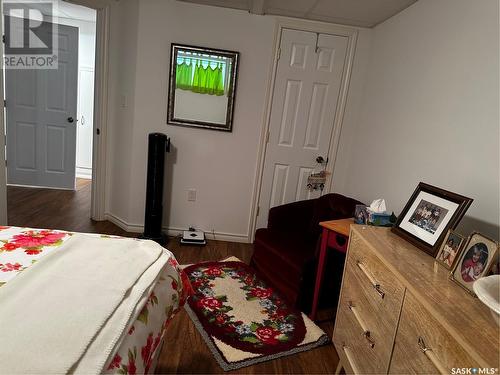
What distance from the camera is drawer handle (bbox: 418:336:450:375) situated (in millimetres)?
900

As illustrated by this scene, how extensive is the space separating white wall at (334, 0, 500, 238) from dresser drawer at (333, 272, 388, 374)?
2.20ft

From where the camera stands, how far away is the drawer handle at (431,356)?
900mm

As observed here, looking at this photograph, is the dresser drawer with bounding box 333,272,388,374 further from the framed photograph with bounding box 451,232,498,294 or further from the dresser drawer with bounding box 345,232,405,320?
the framed photograph with bounding box 451,232,498,294

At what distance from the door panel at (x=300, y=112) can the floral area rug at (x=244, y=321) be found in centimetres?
100

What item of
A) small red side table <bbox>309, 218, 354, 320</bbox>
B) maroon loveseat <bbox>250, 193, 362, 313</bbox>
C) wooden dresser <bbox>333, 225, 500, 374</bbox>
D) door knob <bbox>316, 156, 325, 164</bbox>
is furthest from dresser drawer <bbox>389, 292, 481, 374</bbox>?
door knob <bbox>316, 156, 325, 164</bbox>

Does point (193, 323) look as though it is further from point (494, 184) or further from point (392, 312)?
point (494, 184)

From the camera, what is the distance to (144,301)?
100 cm

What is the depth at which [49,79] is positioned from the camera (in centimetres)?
416

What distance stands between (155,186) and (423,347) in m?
2.48

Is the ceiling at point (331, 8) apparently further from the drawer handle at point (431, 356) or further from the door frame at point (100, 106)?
the drawer handle at point (431, 356)

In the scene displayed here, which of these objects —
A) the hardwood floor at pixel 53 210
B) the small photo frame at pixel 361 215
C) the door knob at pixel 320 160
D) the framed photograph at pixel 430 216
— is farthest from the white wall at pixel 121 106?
the framed photograph at pixel 430 216

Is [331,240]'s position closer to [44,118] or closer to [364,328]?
[364,328]

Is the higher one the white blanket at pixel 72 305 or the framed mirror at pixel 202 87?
the framed mirror at pixel 202 87
